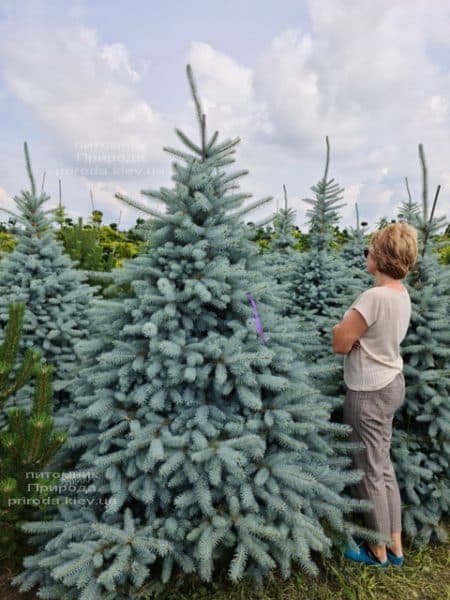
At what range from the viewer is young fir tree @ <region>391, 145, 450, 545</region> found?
3.60 meters

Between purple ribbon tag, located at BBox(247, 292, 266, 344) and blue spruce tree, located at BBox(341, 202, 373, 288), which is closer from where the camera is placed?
purple ribbon tag, located at BBox(247, 292, 266, 344)

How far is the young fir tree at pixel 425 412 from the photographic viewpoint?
3.60m

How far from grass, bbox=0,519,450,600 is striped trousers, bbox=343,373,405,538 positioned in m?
0.31

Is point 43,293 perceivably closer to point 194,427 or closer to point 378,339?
point 194,427

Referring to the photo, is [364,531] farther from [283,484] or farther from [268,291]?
[268,291]

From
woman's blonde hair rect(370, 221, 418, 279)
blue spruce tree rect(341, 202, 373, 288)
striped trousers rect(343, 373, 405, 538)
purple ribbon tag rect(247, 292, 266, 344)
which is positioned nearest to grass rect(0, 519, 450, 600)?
striped trousers rect(343, 373, 405, 538)

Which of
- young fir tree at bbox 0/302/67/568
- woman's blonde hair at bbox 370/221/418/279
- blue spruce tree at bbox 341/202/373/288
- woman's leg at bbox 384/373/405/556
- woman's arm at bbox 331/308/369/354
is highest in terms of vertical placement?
blue spruce tree at bbox 341/202/373/288

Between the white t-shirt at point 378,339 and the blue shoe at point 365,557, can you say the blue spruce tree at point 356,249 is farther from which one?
the blue shoe at point 365,557

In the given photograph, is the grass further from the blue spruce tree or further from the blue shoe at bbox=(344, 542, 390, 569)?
the blue spruce tree

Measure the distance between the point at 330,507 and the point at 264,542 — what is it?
49cm

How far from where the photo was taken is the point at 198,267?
287 cm

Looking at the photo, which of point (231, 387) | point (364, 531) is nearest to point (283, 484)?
point (231, 387)

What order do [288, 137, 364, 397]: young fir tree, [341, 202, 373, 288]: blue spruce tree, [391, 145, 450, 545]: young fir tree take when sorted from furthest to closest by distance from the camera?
[341, 202, 373, 288]: blue spruce tree < [288, 137, 364, 397]: young fir tree < [391, 145, 450, 545]: young fir tree

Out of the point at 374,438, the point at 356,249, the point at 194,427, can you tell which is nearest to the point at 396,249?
the point at 374,438
